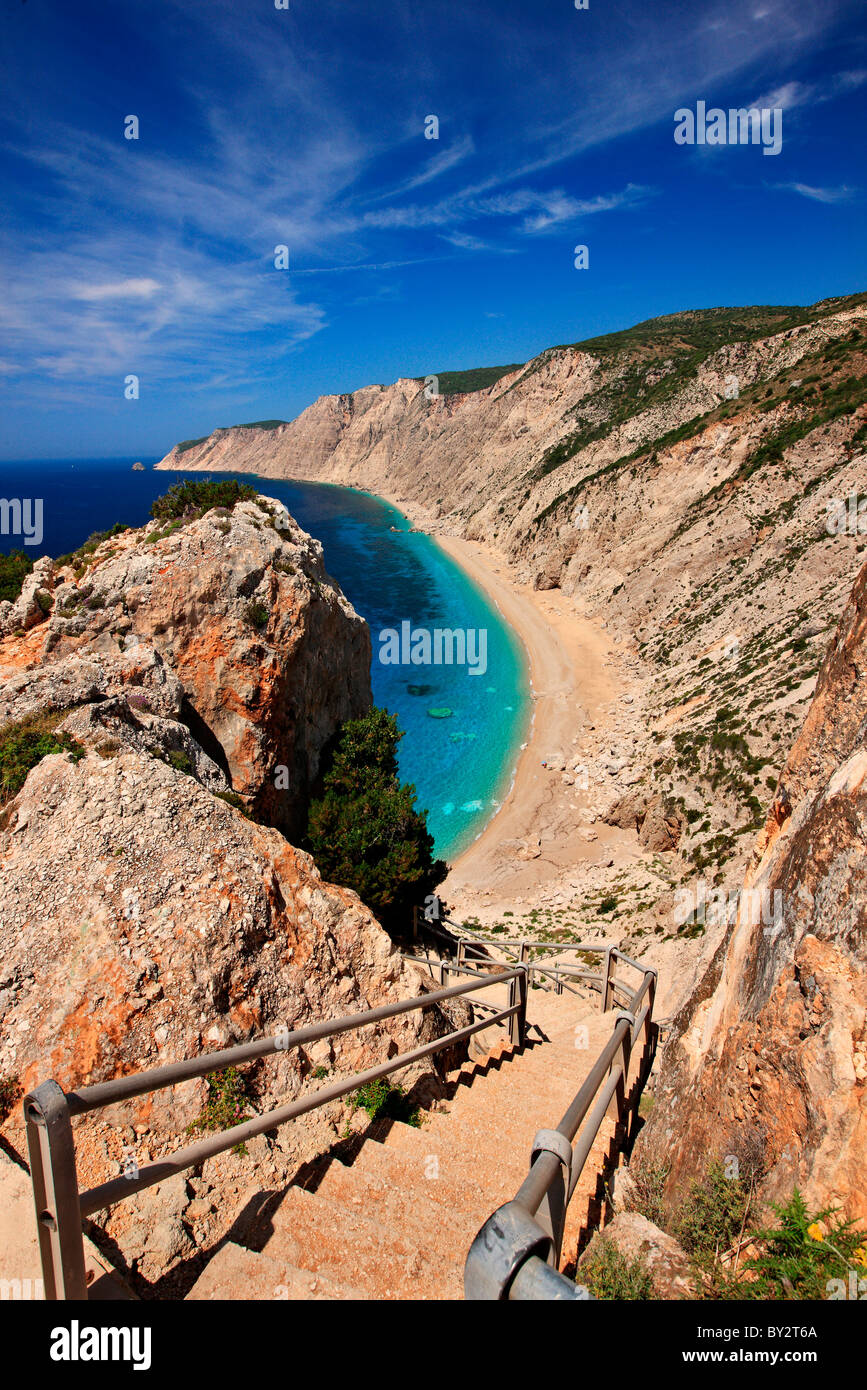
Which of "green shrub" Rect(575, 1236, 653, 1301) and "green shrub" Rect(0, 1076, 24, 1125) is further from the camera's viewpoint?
"green shrub" Rect(0, 1076, 24, 1125)

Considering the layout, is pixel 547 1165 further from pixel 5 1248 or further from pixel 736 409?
pixel 736 409

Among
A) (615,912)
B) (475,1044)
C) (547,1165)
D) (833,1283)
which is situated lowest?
(615,912)

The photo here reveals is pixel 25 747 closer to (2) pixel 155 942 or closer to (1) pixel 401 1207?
(2) pixel 155 942

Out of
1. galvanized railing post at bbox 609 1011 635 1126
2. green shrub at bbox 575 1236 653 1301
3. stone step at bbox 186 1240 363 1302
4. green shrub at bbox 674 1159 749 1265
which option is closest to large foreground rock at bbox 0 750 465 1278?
stone step at bbox 186 1240 363 1302

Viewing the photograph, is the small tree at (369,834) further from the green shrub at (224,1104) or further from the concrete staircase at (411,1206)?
the green shrub at (224,1104)

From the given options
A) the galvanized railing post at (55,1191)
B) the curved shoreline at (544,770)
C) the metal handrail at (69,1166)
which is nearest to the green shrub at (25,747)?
the metal handrail at (69,1166)

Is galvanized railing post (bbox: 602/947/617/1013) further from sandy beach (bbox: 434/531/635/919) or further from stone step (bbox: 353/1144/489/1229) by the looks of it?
sandy beach (bbox: 434/531/635/919)
